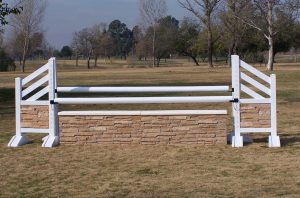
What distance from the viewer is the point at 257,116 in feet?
33.7

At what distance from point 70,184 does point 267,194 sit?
240cm

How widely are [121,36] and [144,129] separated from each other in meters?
148

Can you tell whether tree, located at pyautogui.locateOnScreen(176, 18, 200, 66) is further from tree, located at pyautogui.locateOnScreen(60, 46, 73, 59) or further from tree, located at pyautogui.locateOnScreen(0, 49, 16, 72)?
tree, located at pyautogui.locateOnScreen(60, 46, 73, 59)

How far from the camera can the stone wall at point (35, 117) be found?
10789mm

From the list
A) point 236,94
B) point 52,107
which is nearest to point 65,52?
point 52,107

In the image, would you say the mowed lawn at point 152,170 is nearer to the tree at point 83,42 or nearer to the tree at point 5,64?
the tree at point 5,64

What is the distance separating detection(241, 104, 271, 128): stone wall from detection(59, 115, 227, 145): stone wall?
39cm

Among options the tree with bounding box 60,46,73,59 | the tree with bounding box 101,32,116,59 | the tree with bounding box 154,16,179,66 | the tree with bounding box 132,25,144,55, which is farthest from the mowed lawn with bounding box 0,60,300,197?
the tree with bounding box 60,46,73,59

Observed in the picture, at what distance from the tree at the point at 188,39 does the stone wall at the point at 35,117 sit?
74025 mm

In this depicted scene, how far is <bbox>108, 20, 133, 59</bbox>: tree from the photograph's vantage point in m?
143

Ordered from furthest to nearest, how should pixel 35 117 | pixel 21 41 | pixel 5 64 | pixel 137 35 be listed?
pixel 137 35 → pixel 21 41 → pixel 5 64 → pixel 35 117

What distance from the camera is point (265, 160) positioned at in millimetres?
8688

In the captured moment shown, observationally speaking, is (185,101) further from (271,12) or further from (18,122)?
(271,12)

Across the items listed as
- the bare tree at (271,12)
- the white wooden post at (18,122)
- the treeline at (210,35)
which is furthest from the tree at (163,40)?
the white wooden post at (18,122)
